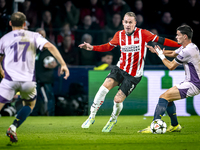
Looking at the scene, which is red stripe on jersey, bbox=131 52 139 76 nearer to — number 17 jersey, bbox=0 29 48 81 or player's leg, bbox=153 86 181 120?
player's leg, bbox=153 86 181 120

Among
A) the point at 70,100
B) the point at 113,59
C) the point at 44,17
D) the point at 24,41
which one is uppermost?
the point at 44,17

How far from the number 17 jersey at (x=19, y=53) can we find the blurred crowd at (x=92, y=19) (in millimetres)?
5431

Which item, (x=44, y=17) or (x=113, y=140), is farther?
(x=44, y=17)

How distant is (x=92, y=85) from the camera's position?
9883 mm

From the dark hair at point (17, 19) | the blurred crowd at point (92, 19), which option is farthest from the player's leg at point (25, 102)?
the blurred crowd at point (92, 19)

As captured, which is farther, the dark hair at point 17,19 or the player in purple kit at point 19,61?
the dark hair at point 17,19

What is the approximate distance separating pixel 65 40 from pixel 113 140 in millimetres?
5876

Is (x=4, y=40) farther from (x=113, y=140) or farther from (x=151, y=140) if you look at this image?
(x=151, y=140)

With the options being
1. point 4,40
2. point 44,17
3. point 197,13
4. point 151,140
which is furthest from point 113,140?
point 197,13

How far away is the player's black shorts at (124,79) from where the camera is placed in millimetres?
5906

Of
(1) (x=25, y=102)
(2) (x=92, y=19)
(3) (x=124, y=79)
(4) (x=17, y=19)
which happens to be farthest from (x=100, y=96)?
(2) (x=92, y=19)

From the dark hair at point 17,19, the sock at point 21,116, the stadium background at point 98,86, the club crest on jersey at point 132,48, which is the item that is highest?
the dark hair at point 17,19

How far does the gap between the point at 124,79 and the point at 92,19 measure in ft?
17.8

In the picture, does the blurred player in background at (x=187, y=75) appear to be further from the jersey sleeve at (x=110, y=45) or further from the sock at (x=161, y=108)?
the jersey sleeve at (x=110, y=45)
